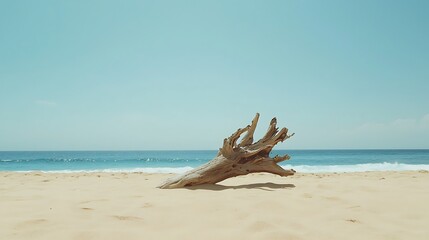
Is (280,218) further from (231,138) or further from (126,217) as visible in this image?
(231,138)

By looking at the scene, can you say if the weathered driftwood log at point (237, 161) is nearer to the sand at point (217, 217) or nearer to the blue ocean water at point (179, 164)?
the sand at point (217, 217)

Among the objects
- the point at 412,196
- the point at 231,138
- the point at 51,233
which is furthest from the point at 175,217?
the point at 412,196

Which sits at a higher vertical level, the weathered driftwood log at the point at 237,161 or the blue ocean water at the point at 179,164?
the weathered driftwood log at the point at 237,161

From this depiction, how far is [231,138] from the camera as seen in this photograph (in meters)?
6.02

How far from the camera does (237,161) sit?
20.1 feet

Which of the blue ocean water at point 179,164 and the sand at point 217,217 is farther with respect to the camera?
the blue ocean water at point 179,164

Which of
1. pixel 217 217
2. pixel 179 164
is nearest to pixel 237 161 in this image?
pixel 217 217

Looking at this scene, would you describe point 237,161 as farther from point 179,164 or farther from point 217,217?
point 179,164

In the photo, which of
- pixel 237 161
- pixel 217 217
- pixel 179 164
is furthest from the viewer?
pixel 179 164

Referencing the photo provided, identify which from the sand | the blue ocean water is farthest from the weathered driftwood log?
the blue ocean water

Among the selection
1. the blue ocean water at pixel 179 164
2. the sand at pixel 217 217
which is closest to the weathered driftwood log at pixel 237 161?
the sand at pixel 217 217

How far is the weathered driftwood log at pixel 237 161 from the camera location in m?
5.89

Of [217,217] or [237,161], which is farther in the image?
[237,161]

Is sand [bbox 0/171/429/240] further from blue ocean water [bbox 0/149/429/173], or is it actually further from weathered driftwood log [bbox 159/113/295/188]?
blue ocean water [bbox 0/149/429/173]
